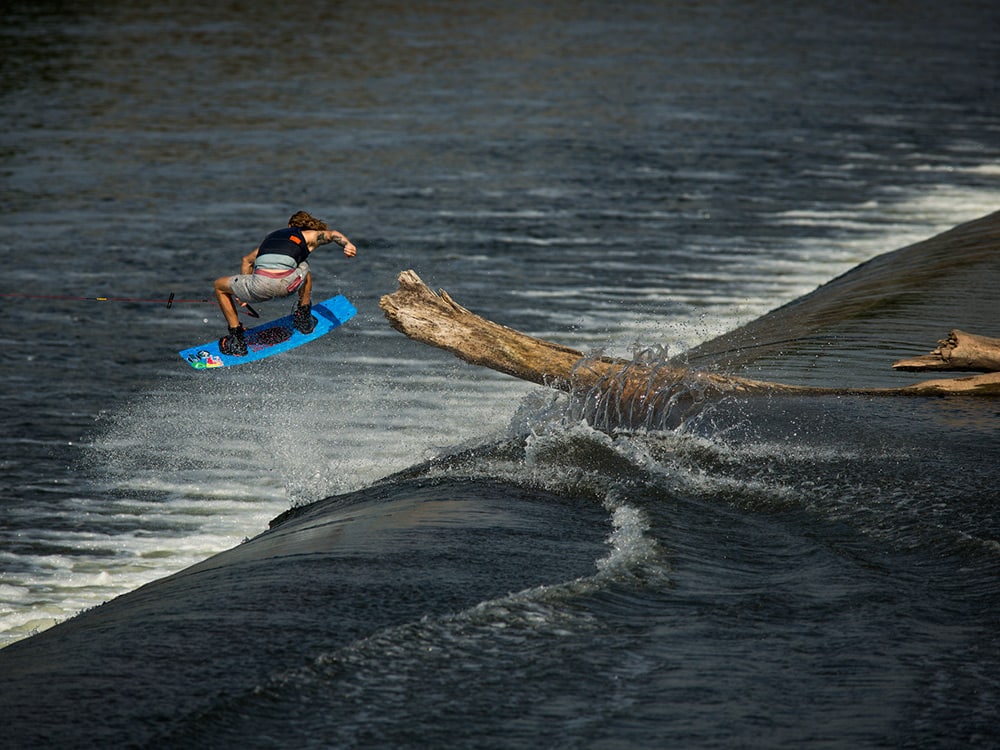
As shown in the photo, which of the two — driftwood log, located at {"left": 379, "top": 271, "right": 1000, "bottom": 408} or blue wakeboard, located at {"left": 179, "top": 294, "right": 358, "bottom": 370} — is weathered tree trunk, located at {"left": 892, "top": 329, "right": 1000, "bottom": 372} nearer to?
driftwood log, located at {"left": 379, "top": 271, "right": 1000, "bottom": 408}

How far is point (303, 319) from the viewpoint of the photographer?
15.7 m

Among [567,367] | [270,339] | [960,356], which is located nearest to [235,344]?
[270,339]

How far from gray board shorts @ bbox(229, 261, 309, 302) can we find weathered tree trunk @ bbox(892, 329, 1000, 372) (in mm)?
6308

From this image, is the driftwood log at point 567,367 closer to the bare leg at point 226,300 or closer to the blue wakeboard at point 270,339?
the bare leg at point 226,300

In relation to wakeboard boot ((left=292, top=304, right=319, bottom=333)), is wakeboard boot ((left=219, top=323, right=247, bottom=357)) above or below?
below

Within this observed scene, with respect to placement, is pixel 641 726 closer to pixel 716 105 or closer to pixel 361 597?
Answer: pixel 361 597

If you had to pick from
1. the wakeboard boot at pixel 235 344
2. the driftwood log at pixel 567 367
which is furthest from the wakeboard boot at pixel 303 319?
the driftwood log at pixel 567 367

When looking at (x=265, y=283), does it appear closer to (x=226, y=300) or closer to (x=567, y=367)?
(x=226, y=300)

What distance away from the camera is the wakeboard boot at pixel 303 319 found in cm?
1567

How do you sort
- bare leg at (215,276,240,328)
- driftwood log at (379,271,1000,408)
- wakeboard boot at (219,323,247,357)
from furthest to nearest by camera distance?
wakeboard boot at (219,323,247,357)
bare leg at (215,276,240,328)
driftwood log at (379,271,1000,408)

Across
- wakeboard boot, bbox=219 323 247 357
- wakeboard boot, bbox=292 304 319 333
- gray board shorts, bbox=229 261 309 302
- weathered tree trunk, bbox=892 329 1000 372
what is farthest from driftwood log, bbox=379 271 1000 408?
wakeboard boot, bbox=219 323 247 357

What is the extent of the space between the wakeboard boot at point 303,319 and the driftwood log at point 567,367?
112 inches

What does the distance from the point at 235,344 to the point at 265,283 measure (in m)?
1.24

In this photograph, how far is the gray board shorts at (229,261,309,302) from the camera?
14.7 metres
